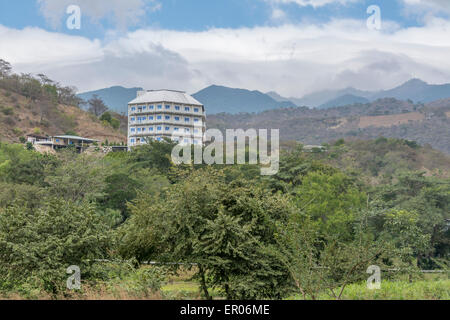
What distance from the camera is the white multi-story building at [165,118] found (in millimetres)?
74250

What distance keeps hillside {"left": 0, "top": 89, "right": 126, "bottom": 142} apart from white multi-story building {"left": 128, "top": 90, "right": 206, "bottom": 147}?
34.8 ft

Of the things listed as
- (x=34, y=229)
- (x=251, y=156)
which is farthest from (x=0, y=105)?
(x=34, y=229)

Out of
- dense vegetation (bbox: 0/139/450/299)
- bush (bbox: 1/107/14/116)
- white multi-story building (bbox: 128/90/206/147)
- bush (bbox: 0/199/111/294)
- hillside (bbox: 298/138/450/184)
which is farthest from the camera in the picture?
bush (bbox: 1/107/14/116)

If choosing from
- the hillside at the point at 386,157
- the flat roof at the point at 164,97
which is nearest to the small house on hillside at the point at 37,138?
the flat roof at the point at 164,97

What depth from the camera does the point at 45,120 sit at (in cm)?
8319

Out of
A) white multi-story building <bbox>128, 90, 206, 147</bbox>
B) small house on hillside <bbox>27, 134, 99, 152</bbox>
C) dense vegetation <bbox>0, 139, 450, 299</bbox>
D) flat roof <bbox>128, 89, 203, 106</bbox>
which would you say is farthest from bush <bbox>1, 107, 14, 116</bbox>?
dense vegetation <bbox>0, 139, 450, 299</bbox>

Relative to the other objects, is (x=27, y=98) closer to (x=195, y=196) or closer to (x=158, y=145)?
(x=158, y=145)

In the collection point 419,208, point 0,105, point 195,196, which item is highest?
point 0,105

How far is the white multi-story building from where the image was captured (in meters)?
74.2

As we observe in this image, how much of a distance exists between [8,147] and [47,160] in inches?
358

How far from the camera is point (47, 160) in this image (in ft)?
149

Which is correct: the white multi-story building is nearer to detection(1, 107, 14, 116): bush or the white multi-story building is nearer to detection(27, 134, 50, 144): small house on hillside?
detection(27, 134, 50, 144): small house on hillside

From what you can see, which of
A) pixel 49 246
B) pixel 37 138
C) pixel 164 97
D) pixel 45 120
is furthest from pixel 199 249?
pixel 45 120

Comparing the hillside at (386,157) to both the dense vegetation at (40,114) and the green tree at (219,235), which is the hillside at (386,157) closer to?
the dense vegetation at (40,114)
